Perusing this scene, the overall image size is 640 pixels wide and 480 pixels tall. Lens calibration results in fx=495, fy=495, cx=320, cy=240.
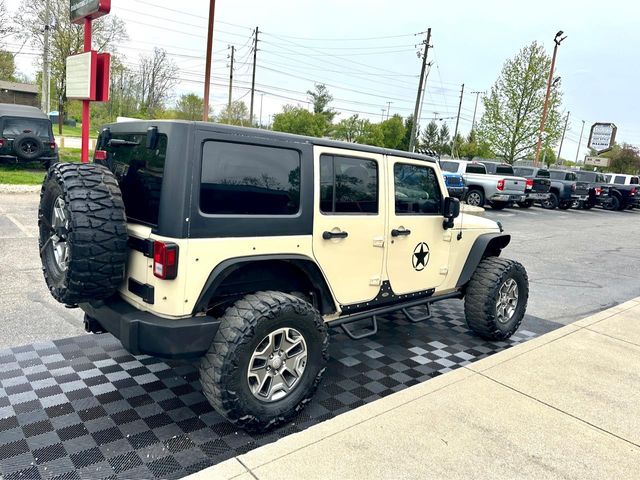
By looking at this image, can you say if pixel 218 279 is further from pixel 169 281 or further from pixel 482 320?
pixel 482 320

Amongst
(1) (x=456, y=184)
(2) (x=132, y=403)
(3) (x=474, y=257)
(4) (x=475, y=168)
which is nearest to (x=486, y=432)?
(3) (x=474, y=257)

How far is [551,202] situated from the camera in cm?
2377

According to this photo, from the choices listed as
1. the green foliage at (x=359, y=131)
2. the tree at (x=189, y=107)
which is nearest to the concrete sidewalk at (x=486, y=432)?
the tree at (x=189, y=107)

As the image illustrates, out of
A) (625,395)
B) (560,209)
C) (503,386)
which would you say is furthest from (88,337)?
(560,209)

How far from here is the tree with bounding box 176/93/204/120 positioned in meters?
44.9

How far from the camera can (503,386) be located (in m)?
3.70

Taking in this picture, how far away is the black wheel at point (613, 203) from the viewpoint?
88.5 feet

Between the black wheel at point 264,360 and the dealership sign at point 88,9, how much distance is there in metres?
6.56

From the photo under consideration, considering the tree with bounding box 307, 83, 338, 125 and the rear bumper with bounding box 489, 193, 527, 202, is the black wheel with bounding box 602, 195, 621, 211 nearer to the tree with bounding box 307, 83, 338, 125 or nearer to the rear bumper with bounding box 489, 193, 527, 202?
the rear bumper with bounding box 489, 193, 527, 202

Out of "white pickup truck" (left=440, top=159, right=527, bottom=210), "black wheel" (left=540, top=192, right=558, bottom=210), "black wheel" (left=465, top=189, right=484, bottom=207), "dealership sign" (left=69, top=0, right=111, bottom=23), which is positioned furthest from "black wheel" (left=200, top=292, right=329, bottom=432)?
"black wheel" (left=540, top=192, right=558, bottom=210)

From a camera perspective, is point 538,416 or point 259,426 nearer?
point 259,426

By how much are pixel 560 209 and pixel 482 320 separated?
22.2 metres

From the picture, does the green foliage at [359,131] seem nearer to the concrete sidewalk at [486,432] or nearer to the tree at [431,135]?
the tree at [431,135]

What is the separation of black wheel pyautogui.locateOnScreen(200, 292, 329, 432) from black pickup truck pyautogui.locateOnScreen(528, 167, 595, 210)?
73.3 feet
